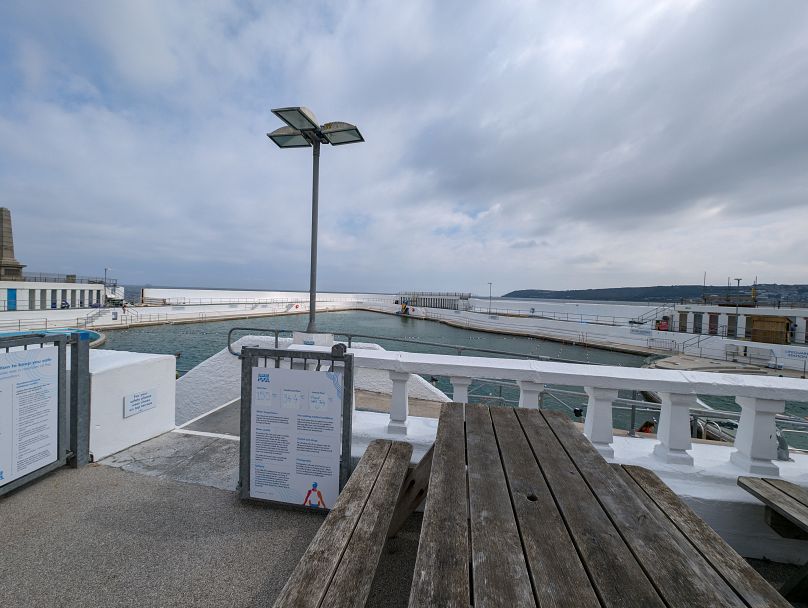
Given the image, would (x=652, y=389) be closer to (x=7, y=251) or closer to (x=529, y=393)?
(x=529, y=393)

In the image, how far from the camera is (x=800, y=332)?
2480cm

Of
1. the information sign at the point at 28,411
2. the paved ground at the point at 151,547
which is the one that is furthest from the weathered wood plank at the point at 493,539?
the information sign at the point at 28,411

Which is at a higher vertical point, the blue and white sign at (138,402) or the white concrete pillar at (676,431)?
the white concrete pillar at (676,431)

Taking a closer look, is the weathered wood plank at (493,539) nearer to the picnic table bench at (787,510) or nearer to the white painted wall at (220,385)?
the picnic table bench at (787,510)

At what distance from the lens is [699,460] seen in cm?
269

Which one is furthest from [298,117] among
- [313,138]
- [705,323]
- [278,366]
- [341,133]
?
[705,323]

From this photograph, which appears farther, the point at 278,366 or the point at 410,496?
the point at 278,366

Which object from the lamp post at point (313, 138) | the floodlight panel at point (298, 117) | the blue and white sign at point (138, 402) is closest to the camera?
the blue and white sign at point (138, 402)

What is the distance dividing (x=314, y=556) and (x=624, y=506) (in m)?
1.24

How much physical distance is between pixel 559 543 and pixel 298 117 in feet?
18.1

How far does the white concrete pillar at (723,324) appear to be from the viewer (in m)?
28.8

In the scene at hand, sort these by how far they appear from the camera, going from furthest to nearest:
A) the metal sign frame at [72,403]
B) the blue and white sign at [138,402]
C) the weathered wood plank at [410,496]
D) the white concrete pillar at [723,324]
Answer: the white concrete pillar at [723,324]
the blue and white sign at [138,402]
the metal sign frame at [72,403]
the weathered wood plank at [410,496]

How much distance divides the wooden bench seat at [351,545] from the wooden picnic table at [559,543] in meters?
0.39

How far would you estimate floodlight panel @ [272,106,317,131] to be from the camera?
4980 mm
